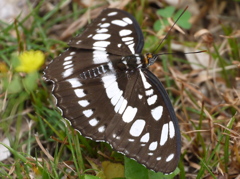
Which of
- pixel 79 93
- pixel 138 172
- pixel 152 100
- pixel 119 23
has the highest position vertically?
pixel 119 23

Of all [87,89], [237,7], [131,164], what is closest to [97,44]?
[87,89]

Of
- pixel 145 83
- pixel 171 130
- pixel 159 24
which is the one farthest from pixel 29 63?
pixel 159 24

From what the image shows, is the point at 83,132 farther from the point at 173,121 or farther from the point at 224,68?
the point at 224,68

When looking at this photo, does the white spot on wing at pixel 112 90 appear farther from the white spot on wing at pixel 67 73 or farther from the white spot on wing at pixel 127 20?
the white spot on wing at pixel 127 20

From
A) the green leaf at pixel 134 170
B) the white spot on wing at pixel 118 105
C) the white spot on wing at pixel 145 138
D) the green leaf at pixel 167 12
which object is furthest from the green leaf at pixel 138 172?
the green leaf at pixel 167 12

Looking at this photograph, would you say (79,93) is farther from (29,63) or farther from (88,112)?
(29,63)

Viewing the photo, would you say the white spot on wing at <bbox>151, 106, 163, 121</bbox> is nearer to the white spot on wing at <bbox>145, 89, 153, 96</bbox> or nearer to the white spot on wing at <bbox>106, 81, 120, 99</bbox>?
the white spot on wing at <bbox>145, 89, 153, 96</bbox>

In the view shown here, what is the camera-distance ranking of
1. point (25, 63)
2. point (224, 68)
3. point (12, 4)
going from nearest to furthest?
point (25, 63)
point (224, 68)
point (12, 4)
